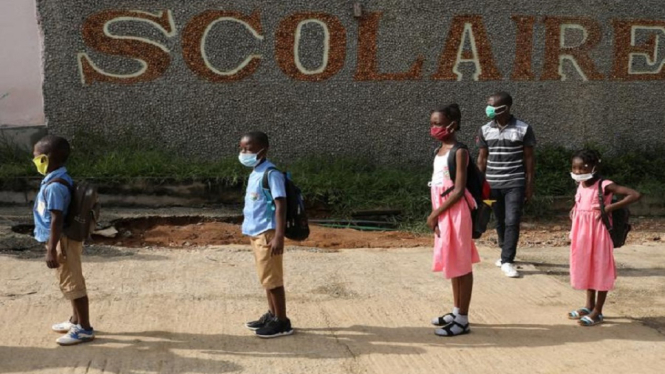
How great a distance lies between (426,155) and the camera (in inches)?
382

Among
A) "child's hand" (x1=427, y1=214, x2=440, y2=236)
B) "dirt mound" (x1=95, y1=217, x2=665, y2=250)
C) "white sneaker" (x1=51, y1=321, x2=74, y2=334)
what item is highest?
"child's hand" (x1=427, y1=214, x2=440, y2=236)

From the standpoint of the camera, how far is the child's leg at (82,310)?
470cm

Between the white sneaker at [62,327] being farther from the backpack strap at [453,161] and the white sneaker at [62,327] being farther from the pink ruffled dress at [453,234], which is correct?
the backpack strap at [453,161]

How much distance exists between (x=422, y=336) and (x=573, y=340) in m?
0.97

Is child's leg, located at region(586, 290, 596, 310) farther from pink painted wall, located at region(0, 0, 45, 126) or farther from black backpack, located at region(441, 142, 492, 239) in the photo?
pink painted wall, located at region(0, 0, 45, 126)

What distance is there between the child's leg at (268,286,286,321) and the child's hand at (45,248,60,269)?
1285mm

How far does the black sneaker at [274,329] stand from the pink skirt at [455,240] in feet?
3.39

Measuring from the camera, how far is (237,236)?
25.4ft

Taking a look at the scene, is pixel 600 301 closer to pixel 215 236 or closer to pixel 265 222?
pixel 265 222

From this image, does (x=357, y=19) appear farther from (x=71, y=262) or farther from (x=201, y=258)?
(x=71, y=262)

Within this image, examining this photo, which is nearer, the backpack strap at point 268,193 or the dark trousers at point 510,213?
the backpack strap at point 268,193

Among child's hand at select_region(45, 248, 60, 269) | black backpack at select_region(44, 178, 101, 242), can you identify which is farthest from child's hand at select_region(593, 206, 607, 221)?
child's hand at select_region(45, 248, 60, 269)

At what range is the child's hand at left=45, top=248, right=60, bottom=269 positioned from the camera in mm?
4492

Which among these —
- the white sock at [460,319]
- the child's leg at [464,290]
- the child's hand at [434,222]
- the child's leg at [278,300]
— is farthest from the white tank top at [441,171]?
the child's leg at [278,300]
